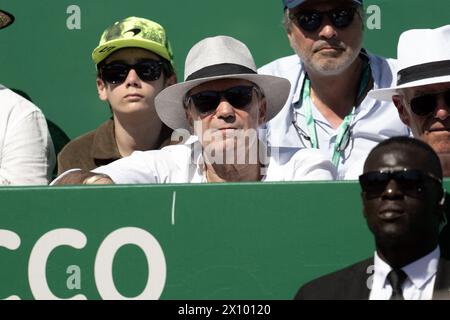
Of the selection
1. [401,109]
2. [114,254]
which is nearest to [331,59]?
[401,109]

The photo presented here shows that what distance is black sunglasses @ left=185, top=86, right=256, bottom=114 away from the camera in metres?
4.18

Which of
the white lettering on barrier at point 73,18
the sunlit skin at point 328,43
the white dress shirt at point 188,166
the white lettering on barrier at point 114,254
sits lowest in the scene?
the white lettering on barrier at point 114,254

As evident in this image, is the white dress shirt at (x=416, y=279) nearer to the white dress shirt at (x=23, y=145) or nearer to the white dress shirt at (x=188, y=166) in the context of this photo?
the white dress shirt at (x=188, y=166)

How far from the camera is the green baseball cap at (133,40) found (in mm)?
4707

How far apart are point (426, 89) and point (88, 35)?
80.6 inches

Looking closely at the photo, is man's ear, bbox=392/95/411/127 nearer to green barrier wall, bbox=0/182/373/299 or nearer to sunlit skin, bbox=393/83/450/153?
sunlit skin, bbox=393/83/450/153

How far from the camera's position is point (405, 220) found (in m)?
3.27

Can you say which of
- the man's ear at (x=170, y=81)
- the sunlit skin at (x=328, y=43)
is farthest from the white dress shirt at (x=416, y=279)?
the man's ear at (x=170, y=81)

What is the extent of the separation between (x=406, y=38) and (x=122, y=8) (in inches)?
66.3

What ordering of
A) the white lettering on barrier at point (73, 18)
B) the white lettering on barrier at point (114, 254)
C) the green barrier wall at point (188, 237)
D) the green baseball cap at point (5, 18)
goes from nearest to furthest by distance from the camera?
1. the green barrier wall at point (188, 237)
2. the white lettering on barrier at point (114, 254)
3. the green baseball cap at point (5, 18)
4. the white lettering on barrier at point (73, 18)

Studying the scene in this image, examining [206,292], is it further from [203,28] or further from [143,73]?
[203,28]

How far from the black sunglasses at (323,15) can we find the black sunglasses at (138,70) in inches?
22.1

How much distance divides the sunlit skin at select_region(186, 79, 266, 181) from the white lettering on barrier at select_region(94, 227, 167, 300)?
566 mm

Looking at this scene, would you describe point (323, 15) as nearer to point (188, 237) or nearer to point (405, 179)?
point (188, 237)
